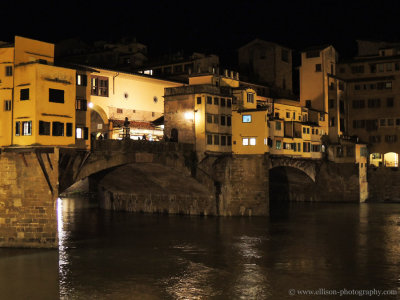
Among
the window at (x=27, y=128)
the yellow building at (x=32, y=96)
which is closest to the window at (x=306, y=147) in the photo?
the yellow building at (x=32, y=96)

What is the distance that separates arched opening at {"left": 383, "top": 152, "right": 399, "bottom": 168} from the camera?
78625mm

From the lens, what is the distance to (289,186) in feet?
249

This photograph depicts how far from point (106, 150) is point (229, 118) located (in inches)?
698

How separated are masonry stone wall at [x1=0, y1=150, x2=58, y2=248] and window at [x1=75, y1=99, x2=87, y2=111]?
5439mm

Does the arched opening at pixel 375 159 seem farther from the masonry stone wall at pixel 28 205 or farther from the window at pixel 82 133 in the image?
the masonry stone wall at pixel 28 205

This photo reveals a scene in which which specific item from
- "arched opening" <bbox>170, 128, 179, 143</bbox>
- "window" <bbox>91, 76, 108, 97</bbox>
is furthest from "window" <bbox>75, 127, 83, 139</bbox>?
"arched opening" <bbox>170, 128, 179, 143</bbox>

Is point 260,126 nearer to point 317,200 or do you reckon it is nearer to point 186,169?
point 186,169

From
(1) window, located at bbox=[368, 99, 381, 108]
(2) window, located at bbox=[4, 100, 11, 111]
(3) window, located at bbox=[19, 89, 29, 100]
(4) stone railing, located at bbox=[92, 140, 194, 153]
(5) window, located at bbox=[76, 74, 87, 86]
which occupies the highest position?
(1) window, located at bbox=[368, 99, 381, 108]

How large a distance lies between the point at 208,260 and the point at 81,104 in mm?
15036

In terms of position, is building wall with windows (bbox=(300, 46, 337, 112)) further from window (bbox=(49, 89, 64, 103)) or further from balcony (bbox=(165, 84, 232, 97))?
window (bbox=(49, 89, 64, 103))

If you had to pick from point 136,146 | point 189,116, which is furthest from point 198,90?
point 136,146

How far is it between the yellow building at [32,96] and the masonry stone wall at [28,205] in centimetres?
166

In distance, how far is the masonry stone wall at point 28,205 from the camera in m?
33.8

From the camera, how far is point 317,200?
7350 centimetres
